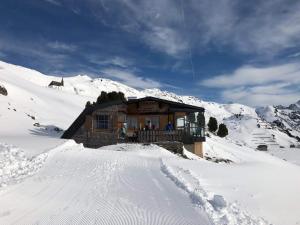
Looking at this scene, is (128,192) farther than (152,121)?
No

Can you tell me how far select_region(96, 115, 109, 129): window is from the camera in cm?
3475

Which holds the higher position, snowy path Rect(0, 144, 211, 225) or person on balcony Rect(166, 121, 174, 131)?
person on balcony Rect(166, 121, 174, 131)

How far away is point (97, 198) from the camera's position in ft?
36.4

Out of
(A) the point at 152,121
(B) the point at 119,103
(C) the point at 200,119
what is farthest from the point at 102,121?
(C) the point at 200,119

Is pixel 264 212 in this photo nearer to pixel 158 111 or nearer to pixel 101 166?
pixel 101 166

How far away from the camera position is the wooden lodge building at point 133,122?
33.5 meters

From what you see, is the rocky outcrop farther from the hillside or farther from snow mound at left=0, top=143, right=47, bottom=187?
snow mound at left=0, top=143, right=47, bottom=187

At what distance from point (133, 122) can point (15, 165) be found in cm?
2073

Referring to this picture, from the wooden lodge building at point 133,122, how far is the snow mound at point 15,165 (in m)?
13.2

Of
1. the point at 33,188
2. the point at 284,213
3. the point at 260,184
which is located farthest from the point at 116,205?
the point at 260,184

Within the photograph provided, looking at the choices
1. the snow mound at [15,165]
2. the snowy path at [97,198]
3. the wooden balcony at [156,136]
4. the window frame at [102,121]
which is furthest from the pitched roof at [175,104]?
the snowy path at [97,198]

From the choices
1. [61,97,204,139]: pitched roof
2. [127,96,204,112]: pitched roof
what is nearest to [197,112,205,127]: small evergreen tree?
[61,97,204,139]: pitched roof

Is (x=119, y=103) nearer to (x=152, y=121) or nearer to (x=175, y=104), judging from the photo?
(x=152, y=121)

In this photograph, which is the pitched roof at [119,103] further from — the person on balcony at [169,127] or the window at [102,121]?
the person on balcony at [169,127]
